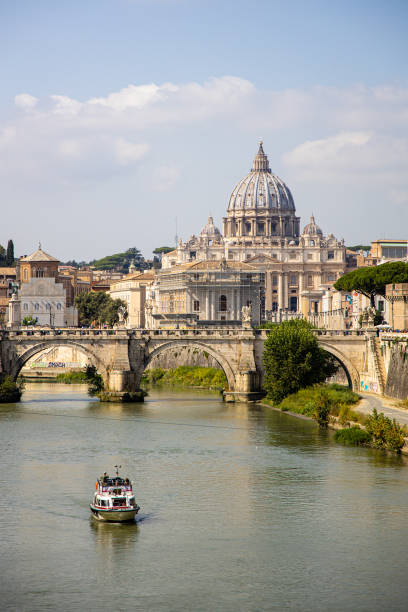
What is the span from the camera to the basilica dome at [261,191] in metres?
180

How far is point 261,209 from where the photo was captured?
178625 mm

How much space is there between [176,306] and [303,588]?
85.5 m

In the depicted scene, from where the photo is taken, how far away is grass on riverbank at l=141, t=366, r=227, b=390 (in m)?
75.4

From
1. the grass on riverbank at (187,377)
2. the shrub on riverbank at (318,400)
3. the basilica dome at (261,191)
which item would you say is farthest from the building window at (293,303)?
the shrub on riverbank at (318,400)

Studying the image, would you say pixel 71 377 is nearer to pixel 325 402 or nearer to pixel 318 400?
pixel 318 400

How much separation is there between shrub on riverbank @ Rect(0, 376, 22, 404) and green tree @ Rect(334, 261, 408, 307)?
27.0 meters

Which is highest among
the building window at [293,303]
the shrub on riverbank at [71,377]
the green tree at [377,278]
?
the building window at [293,303]

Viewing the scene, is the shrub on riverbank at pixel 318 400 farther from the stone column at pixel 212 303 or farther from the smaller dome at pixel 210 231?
the smaller dome at pixel 210 231

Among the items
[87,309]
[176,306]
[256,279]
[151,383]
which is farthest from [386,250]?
[151,383]

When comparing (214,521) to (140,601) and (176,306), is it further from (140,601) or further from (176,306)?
(176,306)

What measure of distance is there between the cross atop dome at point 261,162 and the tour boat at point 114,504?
155 meters

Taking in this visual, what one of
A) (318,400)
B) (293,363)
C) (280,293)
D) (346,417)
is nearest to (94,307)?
(280,293)

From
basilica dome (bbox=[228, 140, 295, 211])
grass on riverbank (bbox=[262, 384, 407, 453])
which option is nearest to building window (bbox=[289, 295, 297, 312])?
basilica dome (bbox=[228, 140, 295, 211])

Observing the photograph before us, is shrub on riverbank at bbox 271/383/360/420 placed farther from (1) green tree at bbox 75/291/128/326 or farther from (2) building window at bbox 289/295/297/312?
(2) building window at bbox 289/295/297/312
